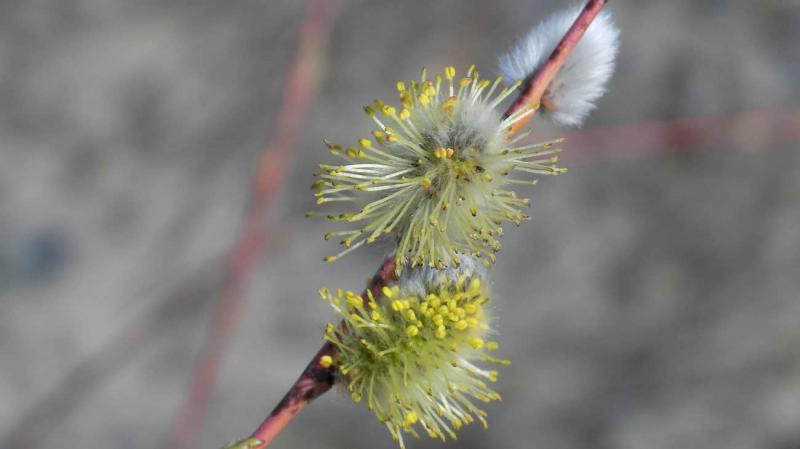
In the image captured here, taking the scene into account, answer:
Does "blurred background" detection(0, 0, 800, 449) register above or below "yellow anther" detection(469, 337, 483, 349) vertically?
above

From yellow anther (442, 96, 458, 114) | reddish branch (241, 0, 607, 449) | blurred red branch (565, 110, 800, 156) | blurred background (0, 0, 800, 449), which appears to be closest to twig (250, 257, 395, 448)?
reddish branch (241, 0, 607, 449)

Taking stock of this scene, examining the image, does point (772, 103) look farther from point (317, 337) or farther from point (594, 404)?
point (317, 337)

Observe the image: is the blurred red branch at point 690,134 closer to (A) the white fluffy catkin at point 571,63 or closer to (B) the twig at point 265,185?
(B) the twig at point 265,185

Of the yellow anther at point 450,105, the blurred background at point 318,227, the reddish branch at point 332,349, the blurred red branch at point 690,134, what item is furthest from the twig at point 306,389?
the blurred red branch at point 690,134

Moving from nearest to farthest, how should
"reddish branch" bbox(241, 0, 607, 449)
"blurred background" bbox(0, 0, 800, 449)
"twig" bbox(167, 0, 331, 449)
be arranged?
"reddish branch" bbox(241, 0, 607, 449) < "blurred background" bbox(0, 0, 800, 449) < "twig" bbox(167, 0, 331, 449)

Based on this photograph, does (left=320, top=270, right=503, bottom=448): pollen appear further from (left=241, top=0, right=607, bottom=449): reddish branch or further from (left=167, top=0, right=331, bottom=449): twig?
(left=167, top=0, right=331, bottom=449): twig

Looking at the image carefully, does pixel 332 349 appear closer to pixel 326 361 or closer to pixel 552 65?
pixel 326 361
